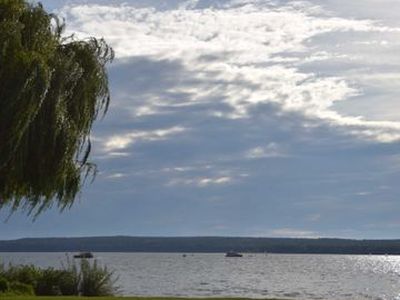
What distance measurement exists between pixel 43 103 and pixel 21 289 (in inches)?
347

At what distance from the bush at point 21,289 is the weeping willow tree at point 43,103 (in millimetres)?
4144

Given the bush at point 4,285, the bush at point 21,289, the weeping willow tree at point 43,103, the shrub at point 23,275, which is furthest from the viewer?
the shrub at point 23,275

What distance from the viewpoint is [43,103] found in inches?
792

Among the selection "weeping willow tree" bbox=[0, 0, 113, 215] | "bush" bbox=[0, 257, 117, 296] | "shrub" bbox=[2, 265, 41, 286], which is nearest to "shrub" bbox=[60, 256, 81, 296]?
"bush" bbox=[0, 257, 117, 296]

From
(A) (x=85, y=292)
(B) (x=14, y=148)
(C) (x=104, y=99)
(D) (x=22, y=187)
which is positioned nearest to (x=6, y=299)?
(D) (x=22, y=187)

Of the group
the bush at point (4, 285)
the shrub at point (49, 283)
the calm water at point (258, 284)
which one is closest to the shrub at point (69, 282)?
the shrub at point (49, 283)

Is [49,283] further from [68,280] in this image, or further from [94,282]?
[94,282]

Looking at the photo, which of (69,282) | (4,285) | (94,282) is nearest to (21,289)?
(4,285)

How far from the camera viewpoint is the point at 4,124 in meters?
19.1

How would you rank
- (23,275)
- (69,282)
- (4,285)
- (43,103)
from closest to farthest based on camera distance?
1. (43,103)
2. (4,285)
3. (69,282)
4. (23,275)

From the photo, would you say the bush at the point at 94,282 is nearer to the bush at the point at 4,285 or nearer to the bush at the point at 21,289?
the bush at the point at 21,289

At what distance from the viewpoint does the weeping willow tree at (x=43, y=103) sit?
19125 millimetres

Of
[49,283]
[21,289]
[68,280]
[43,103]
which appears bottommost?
[21,289]

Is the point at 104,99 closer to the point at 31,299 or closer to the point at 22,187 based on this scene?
the point at 22,187
